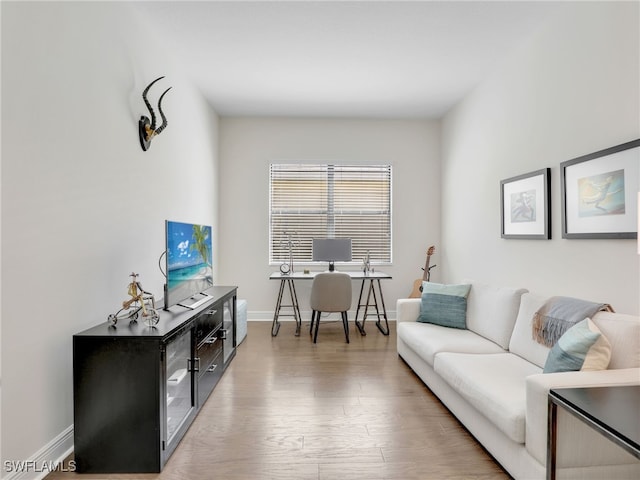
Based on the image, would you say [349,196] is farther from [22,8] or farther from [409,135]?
[22,8]

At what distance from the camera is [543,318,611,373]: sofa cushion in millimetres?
1777

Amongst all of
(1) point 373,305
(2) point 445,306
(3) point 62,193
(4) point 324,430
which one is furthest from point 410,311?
(3) point 62,193

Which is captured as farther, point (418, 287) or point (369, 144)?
point (369, 144)

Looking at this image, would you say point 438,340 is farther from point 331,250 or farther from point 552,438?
point 331,250

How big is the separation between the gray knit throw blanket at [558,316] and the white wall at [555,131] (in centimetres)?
25

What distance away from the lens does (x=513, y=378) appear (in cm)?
213

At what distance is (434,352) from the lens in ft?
8.78

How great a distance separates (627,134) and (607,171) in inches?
9.1

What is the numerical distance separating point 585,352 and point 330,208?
3889 millimetres

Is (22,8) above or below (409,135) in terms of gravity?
below

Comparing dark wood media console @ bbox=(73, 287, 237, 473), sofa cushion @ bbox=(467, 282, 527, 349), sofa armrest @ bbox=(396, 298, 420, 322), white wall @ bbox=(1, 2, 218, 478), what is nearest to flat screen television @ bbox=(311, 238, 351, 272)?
sofa armrest @ bbox=(396, 298, 420, 322)

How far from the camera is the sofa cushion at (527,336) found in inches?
92.6

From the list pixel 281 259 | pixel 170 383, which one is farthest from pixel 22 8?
pixel 281 259

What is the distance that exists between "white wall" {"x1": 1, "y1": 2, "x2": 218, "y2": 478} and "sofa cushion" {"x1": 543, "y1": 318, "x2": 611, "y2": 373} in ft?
8.48
